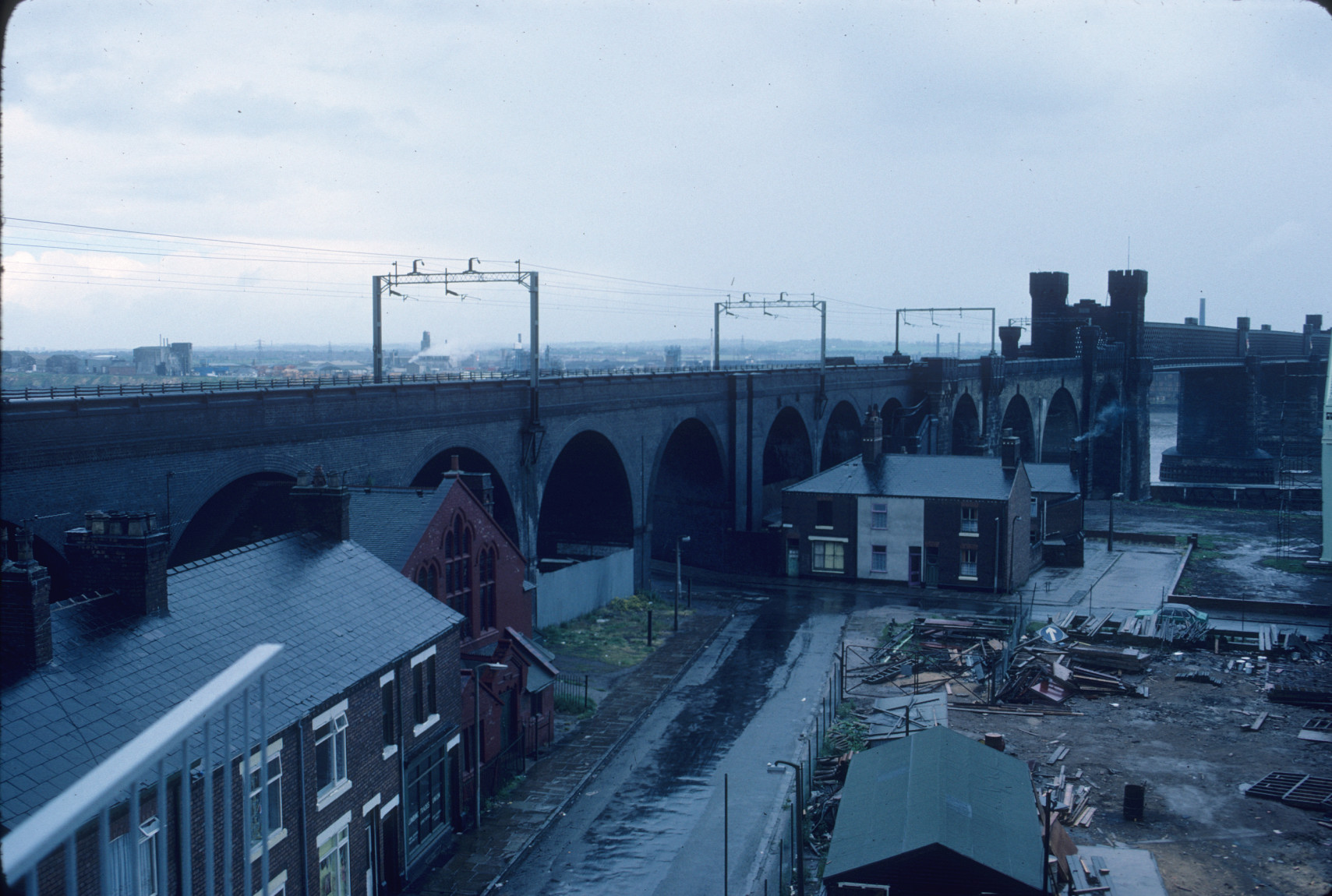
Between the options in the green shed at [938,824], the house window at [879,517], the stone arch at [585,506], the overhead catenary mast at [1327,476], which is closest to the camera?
the green shed at [938,824]

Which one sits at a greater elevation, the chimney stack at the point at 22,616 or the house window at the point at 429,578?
the chimney stack at the point at 22,616

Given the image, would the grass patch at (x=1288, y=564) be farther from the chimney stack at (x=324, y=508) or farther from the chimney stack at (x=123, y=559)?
the chimney stack at (x=123, y=559)

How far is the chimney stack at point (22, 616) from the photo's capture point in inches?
552

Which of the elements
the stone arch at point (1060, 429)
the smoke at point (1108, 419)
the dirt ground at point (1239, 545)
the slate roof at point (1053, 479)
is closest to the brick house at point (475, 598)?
the dirt ground at point (1239, 545)

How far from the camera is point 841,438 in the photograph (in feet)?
237

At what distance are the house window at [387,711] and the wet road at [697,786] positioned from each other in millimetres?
3770

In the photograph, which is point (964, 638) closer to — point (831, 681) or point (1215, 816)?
point (831, 681)

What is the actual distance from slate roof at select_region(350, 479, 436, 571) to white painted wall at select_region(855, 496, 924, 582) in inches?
1105

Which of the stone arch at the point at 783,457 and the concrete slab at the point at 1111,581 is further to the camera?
the stone arch at the point at 783,457

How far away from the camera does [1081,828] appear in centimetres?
2280

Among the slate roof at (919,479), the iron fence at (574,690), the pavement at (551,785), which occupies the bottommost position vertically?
the pavement at (551,785)

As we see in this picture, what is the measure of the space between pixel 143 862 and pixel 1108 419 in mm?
102550

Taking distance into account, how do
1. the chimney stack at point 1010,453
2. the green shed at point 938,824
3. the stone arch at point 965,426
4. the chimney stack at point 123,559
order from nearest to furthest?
the chimney stack at point 123,559 < the green shed at point 938,824 < the chimney stack at point 1010,453 < the stone arch at point 965,426

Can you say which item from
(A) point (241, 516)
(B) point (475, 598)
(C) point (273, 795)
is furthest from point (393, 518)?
(C) point (273, 795)
